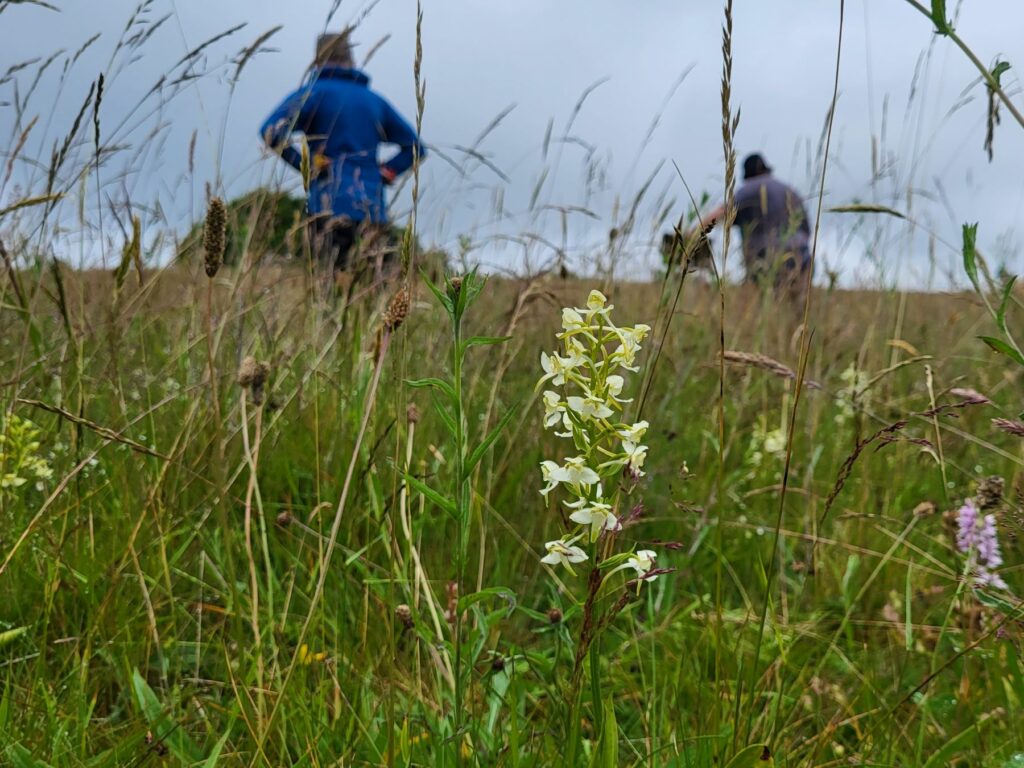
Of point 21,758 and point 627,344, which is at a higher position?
point 627,344

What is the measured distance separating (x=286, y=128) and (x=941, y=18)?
10.1ft

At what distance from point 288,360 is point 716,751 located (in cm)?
165

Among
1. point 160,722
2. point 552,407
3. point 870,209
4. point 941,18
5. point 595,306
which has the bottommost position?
point 160,722

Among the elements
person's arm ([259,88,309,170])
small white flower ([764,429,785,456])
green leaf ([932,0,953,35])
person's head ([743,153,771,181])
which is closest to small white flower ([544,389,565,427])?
green leaf ([932,0,953,35])

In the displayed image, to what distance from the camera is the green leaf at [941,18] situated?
0.85m

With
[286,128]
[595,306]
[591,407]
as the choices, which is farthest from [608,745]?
[286,128]

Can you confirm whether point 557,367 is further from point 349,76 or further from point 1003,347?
point 349,76

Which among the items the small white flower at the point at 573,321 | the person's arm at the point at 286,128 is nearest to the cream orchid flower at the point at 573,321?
the small white flower at the point at 573,321

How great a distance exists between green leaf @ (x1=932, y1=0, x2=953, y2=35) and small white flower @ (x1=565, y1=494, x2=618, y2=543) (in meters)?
0.58

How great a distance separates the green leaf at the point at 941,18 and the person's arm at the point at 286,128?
1.31 metres

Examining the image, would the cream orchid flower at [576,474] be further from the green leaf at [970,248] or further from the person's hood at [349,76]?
the person's hood at [349,76]

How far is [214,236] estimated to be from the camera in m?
1.07

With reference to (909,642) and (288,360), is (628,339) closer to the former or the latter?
(909,642)

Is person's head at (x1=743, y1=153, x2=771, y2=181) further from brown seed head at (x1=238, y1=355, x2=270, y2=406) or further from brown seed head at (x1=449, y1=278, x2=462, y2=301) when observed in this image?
brown seed head at (x1=449, y1=278, x2=462, y2=301)
